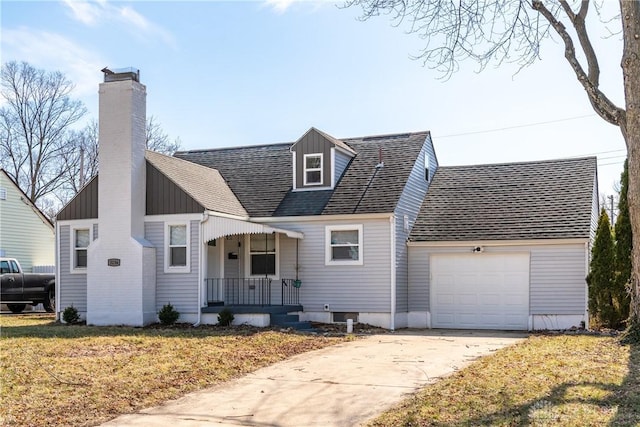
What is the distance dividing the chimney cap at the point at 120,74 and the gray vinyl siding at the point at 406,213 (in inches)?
308

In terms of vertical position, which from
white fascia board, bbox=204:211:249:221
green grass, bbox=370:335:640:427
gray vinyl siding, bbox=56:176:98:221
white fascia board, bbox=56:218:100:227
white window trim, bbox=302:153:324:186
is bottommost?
green grass, bbox=370:335:640:427

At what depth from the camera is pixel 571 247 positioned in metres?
17.6

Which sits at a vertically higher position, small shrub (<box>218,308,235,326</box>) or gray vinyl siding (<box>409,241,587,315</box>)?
gray vinyl siding (<box>409,241,587,315</box>)

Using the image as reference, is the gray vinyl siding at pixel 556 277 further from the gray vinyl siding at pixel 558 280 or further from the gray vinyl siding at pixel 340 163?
the gray vinyl siding at pixel 340 163

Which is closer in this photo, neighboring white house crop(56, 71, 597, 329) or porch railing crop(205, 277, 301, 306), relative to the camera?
neighboring white house crop(56, 71, 597, 329)

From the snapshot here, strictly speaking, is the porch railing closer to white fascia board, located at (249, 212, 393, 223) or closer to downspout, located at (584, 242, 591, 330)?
white fascia board, located at (249, 212, 393, 223)

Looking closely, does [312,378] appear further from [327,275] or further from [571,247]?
[571,247]

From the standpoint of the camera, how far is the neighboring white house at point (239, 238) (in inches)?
703

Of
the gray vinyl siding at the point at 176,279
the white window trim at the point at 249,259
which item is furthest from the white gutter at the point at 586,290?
the gray vinyl siding at the point at 176,279

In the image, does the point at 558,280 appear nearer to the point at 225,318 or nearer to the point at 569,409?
the point at 225,318

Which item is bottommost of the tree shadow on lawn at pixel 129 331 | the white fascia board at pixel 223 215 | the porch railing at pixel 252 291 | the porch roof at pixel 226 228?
the tree shadow on lawn at pixel 129 331

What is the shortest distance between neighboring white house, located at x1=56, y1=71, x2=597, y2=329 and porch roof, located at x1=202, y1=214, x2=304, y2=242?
0.10 feet

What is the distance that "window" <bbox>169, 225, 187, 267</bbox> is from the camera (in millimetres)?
18266

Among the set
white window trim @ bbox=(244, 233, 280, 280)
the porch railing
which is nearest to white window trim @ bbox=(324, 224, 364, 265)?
the porch railing
